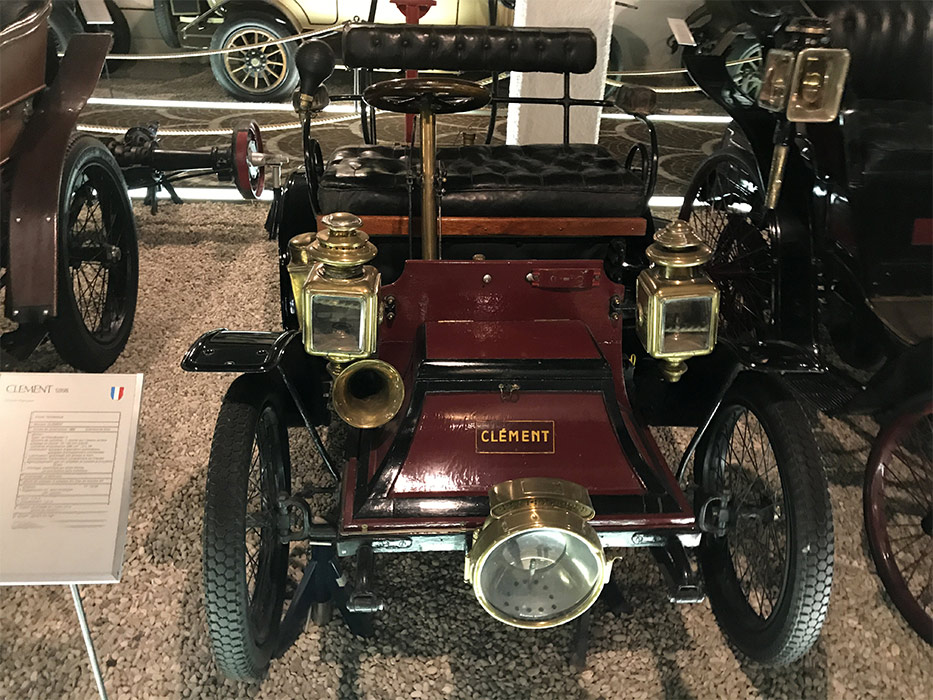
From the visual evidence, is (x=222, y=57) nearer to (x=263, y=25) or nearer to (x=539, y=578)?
(x=263, y=25)

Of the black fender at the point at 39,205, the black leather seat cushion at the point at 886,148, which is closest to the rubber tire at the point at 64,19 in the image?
the black fender at the point at 39,205

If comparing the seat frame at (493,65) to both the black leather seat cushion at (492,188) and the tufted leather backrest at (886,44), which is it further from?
the tufted leather backrest at (886,44)

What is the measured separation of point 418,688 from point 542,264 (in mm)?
1088

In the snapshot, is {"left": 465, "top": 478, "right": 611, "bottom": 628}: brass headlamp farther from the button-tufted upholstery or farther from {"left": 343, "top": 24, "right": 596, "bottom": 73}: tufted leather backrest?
the button-tufted upholstery

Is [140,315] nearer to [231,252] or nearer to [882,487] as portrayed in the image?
[231,252]

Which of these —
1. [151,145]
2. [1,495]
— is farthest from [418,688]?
[151,145]

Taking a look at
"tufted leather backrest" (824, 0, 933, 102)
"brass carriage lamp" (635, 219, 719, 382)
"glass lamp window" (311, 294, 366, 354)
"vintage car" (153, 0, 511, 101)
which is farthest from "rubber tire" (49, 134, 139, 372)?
"tufted leather backrest" (824, 0, 933, 102)

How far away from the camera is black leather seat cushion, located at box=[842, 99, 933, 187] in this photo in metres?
2.41

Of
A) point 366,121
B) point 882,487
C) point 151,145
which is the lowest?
point 882,487

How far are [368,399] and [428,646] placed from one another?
69 centimetres

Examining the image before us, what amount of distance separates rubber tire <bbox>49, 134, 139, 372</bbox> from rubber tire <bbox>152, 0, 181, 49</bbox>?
165cm

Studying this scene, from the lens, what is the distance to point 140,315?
3.29 meters

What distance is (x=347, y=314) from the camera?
1.54 meters

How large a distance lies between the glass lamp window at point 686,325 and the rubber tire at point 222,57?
3823 millimetres
